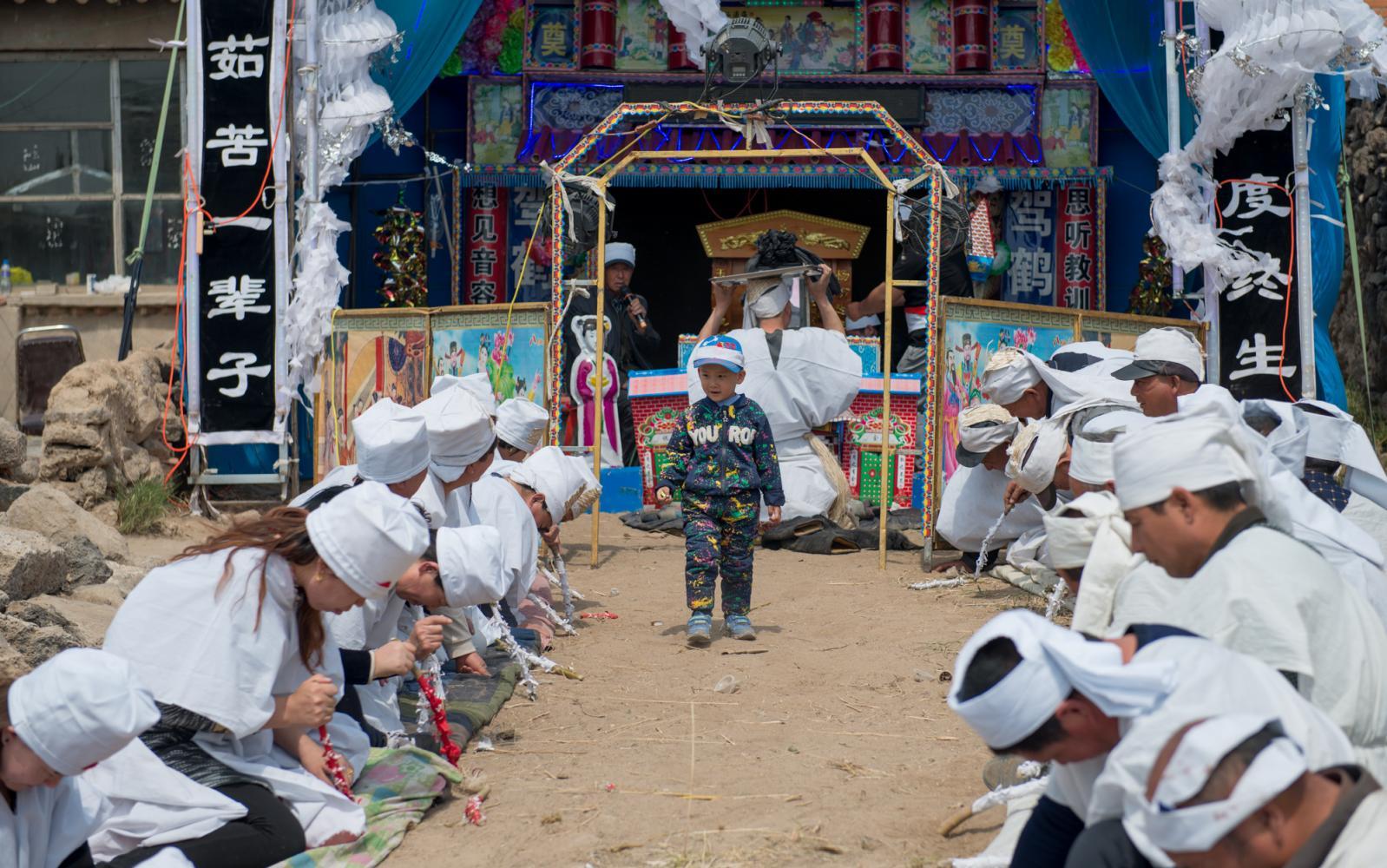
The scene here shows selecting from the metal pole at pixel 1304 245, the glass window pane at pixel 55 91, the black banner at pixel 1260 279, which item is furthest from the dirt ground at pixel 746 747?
the glass window pane at pixel 55 91

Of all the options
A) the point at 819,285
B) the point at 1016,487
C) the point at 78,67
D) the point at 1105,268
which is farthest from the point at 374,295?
the point at 1016,487

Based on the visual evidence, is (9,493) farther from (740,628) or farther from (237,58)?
(740,628)

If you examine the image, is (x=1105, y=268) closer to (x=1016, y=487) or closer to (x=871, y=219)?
(x=871, y=219)

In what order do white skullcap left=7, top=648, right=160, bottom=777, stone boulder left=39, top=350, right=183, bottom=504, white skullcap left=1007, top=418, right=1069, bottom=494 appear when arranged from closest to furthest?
white skullcap left=7, top=648, right=160, bottom=777 < white skullcap left=1007, top=418, right=1069, bottom=494 < stone boulder left=39, top=350, right=183, bottom=504

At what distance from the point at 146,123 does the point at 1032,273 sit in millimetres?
7319

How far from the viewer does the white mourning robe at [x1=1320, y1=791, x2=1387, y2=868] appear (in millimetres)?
2355

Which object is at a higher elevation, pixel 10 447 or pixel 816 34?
pixel 816 34

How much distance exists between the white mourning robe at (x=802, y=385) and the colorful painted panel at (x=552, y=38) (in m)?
3.88

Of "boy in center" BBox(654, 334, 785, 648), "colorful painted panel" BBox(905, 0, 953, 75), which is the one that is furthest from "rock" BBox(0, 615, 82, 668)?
"colorful painted panel" BBox(905, 0, 953, 75)

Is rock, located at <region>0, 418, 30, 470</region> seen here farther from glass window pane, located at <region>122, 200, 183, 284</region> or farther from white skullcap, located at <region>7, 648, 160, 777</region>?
white skullcap, located at <region>7, 648, 160, 777</region>

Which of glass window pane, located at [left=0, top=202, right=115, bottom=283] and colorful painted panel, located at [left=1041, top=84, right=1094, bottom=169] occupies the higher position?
colorful painted panel, located at [left=1041, top=84, right=1094, bottom=169]

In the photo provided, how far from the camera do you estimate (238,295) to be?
32.7 feet

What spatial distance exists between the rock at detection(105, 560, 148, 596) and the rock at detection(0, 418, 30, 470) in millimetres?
1391

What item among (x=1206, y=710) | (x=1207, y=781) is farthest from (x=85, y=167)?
(x=1207, y=781)
